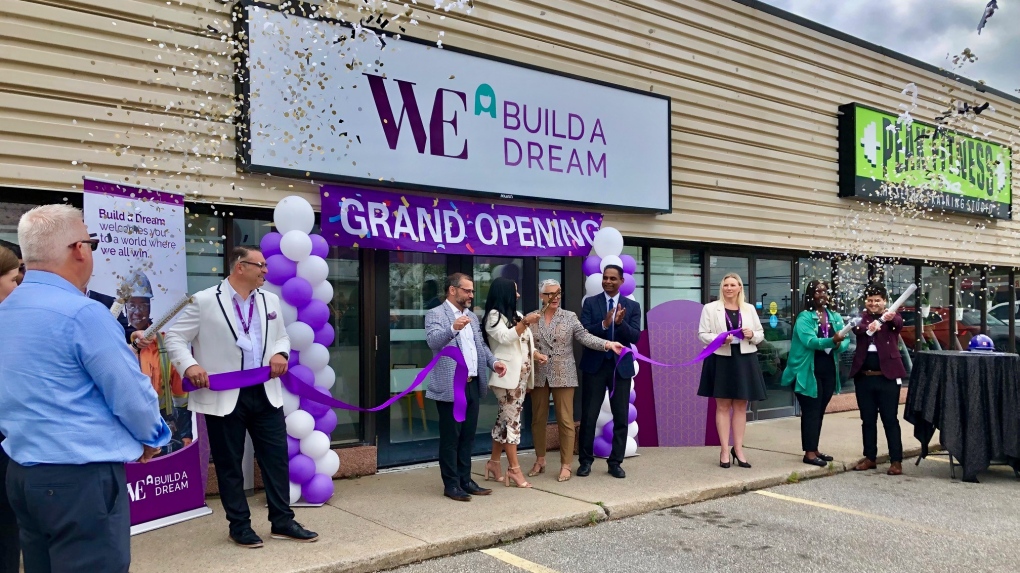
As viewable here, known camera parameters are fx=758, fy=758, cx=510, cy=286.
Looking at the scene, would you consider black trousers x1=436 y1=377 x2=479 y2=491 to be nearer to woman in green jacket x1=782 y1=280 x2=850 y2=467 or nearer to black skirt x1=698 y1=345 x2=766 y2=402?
black skirt x1=698 y1=345 x2=766 y2=402

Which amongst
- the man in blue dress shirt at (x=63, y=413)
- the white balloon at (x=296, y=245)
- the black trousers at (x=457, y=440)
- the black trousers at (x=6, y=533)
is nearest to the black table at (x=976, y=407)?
the black trousers at (x=457, y=440)

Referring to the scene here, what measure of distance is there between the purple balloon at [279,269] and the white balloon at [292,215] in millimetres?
216

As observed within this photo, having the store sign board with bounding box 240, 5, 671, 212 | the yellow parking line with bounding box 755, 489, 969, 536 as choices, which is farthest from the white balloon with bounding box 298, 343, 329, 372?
the yellow parking line with bounding box 755, 489, 969, 536

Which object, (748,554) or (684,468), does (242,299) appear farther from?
(684,468)

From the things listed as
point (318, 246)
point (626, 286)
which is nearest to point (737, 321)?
point (626, 286)

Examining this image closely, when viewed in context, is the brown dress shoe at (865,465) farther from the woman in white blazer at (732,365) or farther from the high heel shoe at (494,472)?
the high heel shoe at (494,472)

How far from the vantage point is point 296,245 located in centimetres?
572

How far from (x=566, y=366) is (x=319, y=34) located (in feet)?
11.5

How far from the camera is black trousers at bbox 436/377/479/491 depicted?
593 cm

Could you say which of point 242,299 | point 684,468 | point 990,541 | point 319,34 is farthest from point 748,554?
point 319,34

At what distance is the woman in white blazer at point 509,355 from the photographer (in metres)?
6.27

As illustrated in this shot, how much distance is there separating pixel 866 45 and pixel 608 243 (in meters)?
6.76

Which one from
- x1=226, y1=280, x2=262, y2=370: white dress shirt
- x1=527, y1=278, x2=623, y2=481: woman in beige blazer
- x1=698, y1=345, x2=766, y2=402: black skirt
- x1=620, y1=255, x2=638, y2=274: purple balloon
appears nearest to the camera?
x1=226, y1=280, x2=262, y2=370: white dress shirt

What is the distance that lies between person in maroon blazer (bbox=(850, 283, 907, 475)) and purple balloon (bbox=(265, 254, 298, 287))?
17.6 feet
